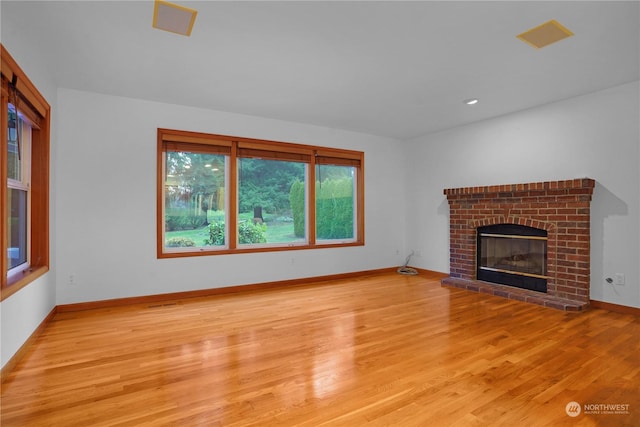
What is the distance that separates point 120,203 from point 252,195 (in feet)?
5.61

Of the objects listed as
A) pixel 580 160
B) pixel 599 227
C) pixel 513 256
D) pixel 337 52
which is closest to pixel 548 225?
pixel 599 227

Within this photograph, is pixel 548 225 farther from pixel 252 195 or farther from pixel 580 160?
pixel 252 195

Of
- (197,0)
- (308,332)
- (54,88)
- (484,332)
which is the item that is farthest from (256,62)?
(484,332)

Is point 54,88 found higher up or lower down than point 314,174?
higher up

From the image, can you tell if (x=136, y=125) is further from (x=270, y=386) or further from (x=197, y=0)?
(x=270, y=386)

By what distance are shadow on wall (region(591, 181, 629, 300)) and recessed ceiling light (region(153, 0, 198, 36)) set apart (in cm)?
456

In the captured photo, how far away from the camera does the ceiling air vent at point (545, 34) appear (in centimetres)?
253

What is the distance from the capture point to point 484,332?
3.07 meters

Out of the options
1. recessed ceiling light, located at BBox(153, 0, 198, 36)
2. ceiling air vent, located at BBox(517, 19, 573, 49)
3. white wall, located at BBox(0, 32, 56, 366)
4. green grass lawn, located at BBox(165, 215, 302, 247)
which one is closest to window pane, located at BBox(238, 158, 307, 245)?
green grass lawn, located at BBox(165, 215, 302, 247)

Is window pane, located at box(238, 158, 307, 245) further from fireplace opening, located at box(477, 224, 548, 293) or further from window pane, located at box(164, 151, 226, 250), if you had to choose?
fireplace opening, located at box(477, 224, 548, 293)

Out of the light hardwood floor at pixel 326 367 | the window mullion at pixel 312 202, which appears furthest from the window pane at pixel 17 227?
the window mullion at pixel 312 202

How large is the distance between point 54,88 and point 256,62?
7.43 feet

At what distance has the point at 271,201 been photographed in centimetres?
517

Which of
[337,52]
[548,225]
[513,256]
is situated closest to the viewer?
[337,52]
